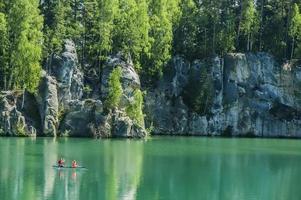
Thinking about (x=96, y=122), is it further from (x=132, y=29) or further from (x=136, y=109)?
(x=132, y=29)

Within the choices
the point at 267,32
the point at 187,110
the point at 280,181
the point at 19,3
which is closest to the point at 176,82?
the point at 187,110

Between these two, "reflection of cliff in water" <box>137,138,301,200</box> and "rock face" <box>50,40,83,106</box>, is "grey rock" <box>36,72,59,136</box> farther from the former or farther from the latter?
"reflection of cliff in water" <box>137,138,301,200</box>

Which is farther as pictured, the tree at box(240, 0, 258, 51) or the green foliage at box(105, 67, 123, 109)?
the tree at box(240, 0, 258, 51)

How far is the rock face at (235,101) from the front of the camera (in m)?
90.1

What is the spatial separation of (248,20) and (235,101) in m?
13.0

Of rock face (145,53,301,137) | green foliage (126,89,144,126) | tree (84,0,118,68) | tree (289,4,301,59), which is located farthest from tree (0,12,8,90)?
tree (289,4,301,59)

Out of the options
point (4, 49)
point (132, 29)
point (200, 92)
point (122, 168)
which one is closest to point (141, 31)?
point (132, 29)

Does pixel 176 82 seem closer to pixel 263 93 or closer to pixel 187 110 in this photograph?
pixel 187 110

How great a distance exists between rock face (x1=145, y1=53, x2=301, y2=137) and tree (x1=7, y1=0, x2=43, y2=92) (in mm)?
18582

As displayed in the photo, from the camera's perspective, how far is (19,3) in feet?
267

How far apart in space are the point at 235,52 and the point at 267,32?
6.26 metres

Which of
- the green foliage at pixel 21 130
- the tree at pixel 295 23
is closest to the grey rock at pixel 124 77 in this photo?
the green foliage at pixel 21 130

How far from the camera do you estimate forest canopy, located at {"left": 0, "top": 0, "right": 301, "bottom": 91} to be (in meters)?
80.9

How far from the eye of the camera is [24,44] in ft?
261
